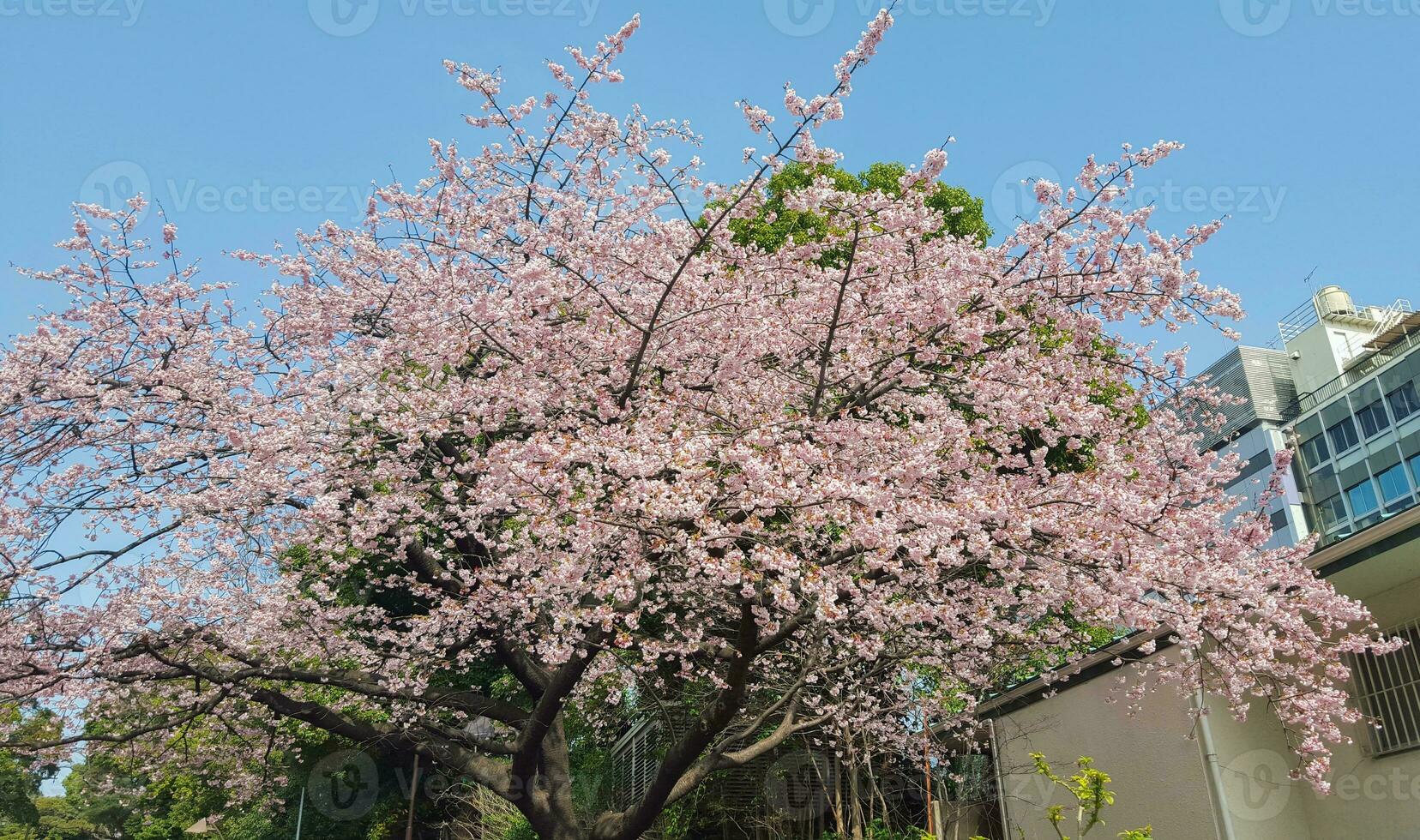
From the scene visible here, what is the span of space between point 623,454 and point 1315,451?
4176 cm

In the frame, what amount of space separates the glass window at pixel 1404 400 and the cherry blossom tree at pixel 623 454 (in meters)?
30.6

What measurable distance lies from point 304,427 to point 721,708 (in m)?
4.14

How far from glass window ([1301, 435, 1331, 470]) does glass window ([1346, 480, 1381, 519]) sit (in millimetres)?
1885

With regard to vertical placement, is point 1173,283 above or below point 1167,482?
above

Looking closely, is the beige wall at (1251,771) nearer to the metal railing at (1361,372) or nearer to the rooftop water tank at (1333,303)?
the metal railing at (1361,372)

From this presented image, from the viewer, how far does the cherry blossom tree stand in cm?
665

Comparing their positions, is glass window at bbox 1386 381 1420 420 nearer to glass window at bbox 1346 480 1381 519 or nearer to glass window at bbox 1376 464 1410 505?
glass window at bbox 1376 464 1410 505

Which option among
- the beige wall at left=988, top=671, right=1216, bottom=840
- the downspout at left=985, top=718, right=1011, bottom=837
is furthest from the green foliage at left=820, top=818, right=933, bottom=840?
the beige wall at left=988, top=671, right=1216, bottom=840

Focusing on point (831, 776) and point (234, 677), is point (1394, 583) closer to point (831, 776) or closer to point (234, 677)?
point (831, 776)

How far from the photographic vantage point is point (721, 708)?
7.10 meters

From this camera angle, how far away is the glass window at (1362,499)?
35281 mm

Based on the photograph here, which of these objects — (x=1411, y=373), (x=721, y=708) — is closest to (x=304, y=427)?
(x=721, y=708)

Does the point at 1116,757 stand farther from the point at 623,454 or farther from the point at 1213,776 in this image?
the point at 623,454

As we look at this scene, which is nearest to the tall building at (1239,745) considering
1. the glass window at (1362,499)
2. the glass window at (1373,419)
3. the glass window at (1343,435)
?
the glass window at (1373,419)
